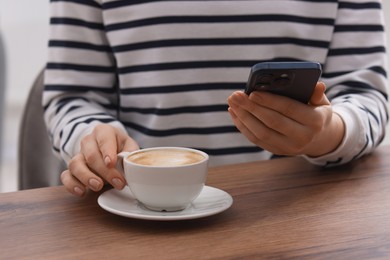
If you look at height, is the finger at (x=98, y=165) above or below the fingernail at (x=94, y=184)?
above

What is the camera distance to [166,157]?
25.7 inches

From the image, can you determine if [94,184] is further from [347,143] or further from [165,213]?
[347,143]

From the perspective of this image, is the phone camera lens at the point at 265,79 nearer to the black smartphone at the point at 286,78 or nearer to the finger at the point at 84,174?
the black smartphone at the point at 286,78

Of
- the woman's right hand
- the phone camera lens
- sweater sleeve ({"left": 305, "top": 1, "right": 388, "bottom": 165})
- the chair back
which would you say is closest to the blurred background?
the chair back

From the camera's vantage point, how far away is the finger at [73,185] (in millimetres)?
697

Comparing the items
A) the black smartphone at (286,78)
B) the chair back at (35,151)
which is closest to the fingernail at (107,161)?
the black smartphone at (286,78)

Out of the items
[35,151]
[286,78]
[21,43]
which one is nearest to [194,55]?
[35,151]

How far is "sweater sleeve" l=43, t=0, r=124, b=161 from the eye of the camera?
3.32ft

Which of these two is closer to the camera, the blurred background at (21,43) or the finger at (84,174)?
the finger at (84,174)

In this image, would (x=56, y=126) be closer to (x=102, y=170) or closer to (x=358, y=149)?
(x=102, y=170)

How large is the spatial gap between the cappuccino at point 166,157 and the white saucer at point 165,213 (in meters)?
0.05

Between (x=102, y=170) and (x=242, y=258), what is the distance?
25 cm

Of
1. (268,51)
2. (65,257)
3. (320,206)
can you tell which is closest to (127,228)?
(65,257)

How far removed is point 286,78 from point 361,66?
0.47 metres
